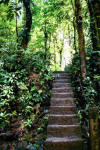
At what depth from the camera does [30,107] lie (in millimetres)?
4609

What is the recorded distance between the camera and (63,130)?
3912mm

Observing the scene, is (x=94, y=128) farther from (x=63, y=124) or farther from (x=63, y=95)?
(x=63, y=95)

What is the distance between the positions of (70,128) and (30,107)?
1.54 metres

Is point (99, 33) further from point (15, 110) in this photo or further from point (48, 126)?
point (15, 110)

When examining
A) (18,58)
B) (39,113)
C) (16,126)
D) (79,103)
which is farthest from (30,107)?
(18,58)

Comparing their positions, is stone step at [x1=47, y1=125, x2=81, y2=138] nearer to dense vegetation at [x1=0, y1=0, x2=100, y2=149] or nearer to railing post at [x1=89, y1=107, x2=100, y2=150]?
dense vegetation at [x1=0, y1=0, x2=100, y2=149]

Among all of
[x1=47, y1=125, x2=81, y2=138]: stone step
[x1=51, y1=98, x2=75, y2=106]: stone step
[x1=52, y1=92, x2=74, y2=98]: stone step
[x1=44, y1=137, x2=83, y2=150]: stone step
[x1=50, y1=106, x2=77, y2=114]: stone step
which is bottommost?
[x1=44, y1=137, x2=83, y2=150]: stone step

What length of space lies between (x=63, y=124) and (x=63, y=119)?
0.18 m

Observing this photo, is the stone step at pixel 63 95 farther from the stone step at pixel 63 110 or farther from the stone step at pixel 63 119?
the stone step at pixel 63 119

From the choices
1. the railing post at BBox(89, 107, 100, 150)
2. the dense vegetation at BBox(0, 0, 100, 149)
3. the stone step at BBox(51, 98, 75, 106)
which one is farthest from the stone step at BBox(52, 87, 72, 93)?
the railing post at BBox(89, 107, 100, 150)

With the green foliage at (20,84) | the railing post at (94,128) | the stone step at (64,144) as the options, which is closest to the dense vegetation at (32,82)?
the green foliage at (20,84)

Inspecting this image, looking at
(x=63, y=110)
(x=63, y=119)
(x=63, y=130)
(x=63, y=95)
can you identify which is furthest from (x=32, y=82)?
(x=63, y=130)

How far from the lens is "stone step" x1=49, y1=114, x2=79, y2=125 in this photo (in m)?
4.23

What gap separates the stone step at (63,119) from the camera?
13.9 ft
